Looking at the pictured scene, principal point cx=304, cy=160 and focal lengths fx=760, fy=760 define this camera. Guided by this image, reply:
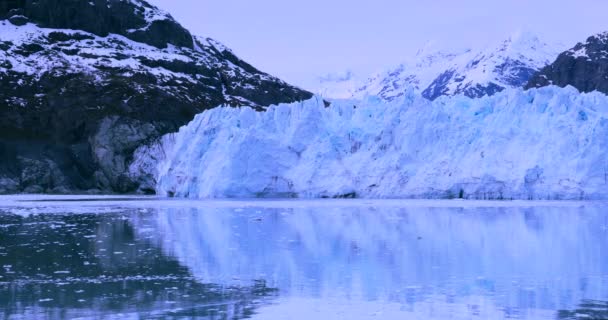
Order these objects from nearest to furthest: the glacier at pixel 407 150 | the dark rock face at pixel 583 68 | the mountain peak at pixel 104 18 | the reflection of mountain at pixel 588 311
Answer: the reflection of mountain at pixel 588 311
the glacier at pixel 407 150
the mountain peak at pixel 104 18
the dark rock face at pixel 583 68

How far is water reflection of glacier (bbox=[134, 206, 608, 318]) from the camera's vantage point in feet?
29.8

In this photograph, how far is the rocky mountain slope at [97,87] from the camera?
176ft

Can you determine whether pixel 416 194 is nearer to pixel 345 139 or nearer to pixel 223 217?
pixel 345 139

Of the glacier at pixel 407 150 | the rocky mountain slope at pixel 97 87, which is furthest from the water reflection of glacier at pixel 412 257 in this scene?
the rocky mountain slope at pixel 97 87

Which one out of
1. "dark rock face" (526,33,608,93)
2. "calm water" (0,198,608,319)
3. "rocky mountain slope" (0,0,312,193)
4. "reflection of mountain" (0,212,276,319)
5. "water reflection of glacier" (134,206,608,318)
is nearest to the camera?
"reflection of mountain" (0,212,276,319)

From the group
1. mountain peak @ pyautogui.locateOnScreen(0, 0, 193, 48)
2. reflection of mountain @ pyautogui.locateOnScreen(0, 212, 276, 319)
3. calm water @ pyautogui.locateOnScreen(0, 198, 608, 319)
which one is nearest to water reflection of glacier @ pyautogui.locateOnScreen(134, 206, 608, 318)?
calm water @ pyautogui.locateOnScreen(0, 198, 608, 319)

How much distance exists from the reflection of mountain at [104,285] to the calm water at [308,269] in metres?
0.02

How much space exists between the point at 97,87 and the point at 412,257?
55093 mm

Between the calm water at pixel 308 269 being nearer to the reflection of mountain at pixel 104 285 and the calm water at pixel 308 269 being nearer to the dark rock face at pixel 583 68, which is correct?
the reflection of mountain at pixel 104 285

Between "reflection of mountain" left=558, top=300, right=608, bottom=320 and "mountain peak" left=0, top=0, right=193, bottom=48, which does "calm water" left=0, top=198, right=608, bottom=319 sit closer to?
"reflection of mountain" left=558, top=300, right=608, bottom=320

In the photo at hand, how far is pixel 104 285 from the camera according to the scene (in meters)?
9.84

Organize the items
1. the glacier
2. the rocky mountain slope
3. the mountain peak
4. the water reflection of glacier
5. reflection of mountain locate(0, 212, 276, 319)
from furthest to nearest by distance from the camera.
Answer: the mountain peak, the rocky mountain slope, the glacier, the water reflection of glacier, reflection of mountain locate(0, 212, 276, 319)

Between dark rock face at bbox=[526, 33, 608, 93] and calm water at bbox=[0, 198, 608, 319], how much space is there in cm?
7521

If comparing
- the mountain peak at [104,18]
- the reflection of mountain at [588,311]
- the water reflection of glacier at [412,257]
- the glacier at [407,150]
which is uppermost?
the mountain peak at [104,18]
